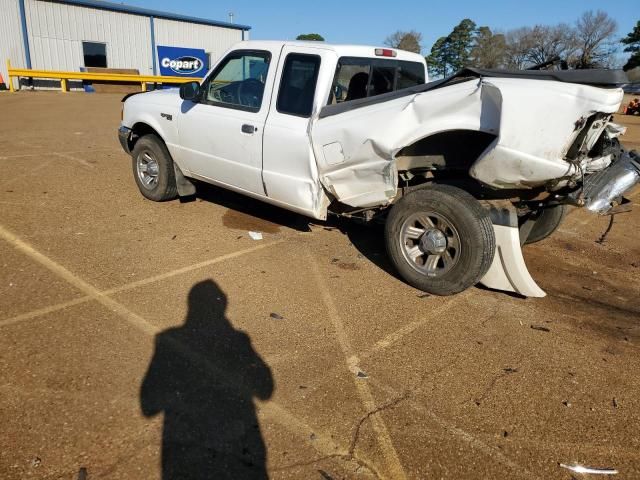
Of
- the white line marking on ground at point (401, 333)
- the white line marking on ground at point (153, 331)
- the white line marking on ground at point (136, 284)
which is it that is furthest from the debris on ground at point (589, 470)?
the white line marking on ground at point (136, 284)

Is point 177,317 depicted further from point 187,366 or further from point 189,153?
point 189,153

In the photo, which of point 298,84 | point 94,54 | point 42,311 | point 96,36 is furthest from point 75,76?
point 42,311

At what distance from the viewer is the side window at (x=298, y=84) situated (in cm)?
460

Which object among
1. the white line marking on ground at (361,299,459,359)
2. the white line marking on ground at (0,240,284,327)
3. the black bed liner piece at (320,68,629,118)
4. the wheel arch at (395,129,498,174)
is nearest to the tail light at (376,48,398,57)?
the black bed liner piece at (320,68,629,118)

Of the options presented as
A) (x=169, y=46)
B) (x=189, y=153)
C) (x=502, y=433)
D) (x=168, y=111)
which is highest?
(x=169, y=46)

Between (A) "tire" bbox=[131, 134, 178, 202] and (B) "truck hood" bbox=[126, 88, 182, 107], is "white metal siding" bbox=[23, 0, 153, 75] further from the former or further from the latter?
(A) "tire" bbox=[131, 134, 178, 202]

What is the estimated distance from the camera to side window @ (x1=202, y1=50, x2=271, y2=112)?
5.02 metres

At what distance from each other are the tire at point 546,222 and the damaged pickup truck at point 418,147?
1 centimetres

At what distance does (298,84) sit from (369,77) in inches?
29.5

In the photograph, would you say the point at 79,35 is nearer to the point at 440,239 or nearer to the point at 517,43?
the point at 440,239

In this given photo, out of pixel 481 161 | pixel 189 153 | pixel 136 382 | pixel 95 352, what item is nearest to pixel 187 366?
pixel 136 382

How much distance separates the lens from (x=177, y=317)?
378 cm

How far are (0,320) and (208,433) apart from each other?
1.99 m

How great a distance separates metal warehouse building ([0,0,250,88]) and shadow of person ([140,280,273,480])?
29164 millimetres
